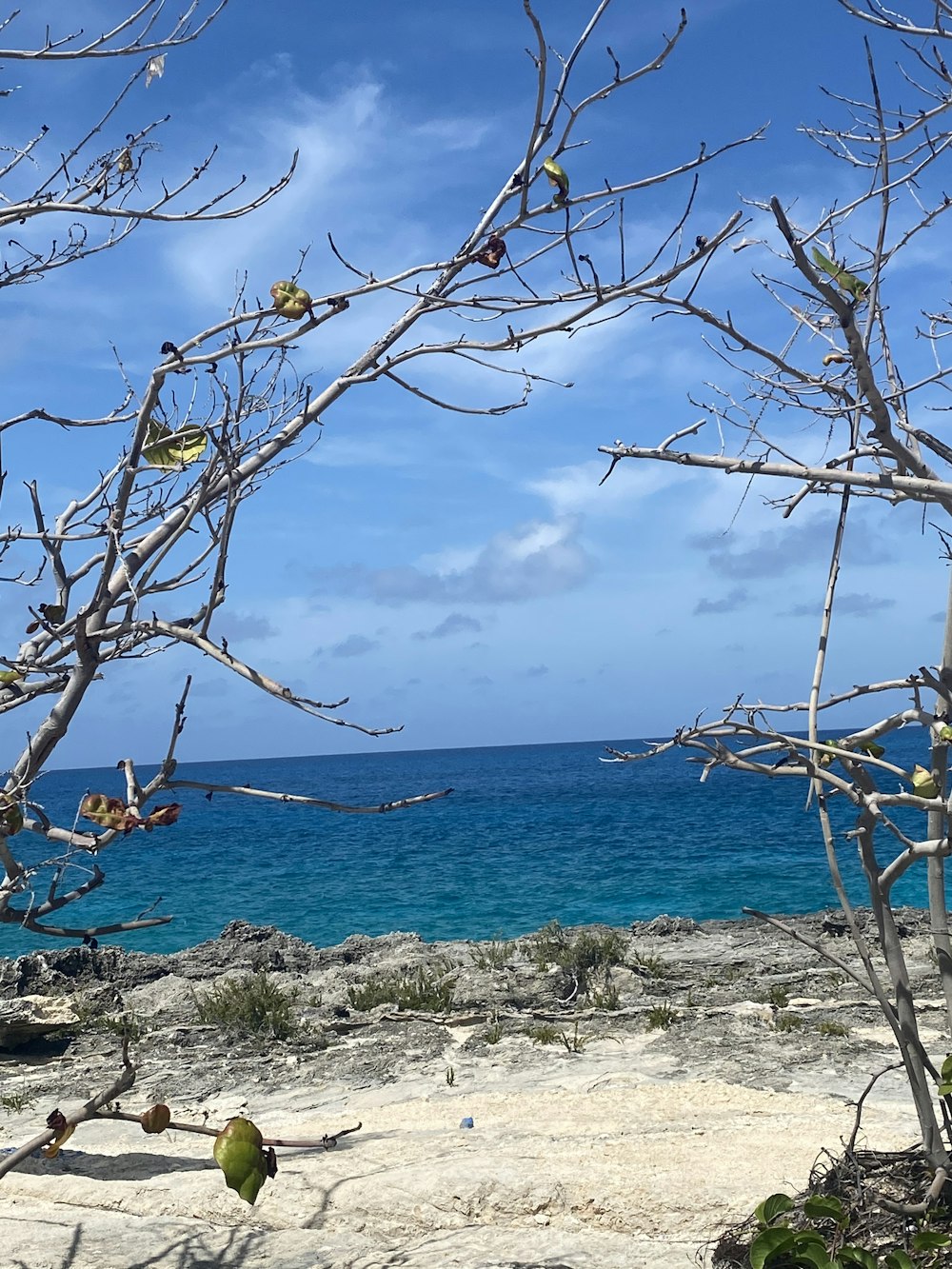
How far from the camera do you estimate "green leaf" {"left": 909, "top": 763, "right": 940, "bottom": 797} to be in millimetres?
3115

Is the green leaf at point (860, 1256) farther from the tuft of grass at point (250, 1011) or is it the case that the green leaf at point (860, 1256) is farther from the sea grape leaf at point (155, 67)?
the tuft of grass at point (250, 1011)

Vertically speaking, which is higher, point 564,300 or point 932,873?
point 564,300

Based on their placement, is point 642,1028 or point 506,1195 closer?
point 506,1195

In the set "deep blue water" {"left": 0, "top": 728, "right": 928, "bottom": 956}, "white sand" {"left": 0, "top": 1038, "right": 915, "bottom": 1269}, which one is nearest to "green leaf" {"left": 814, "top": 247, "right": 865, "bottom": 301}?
"white sand" {"left": 0, "top": 1038, "right": 915, "bottom": 1269}

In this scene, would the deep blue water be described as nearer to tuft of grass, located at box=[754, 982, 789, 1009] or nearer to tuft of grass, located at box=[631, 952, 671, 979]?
tuft of grass, located at box=[754, 982, 789, 1009]

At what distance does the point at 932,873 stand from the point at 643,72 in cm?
268

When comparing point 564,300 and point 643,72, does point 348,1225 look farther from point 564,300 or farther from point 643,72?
point 643,72

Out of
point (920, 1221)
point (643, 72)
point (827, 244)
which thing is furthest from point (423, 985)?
point (643, 72)

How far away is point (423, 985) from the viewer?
9.97 meters

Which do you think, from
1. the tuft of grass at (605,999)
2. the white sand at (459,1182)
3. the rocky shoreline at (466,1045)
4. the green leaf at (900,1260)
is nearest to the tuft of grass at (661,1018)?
the rocky shoreline at (466,1045)

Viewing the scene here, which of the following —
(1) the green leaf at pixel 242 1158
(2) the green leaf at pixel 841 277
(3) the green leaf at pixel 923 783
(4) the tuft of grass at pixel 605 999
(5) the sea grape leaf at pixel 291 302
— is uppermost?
(2) the green leaf at pixel 841 277

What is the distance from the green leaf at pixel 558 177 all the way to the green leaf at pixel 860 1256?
3402mm

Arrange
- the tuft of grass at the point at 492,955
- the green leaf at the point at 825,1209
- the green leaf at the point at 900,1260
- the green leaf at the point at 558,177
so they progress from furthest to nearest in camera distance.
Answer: the tuft of grass at the point at 492,955 → the green leaf at the point at 825,1209 → the green leaf at the point at 900,1260 → the green leaf at the point at 558,177

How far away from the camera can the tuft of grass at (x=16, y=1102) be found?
7.41 m
